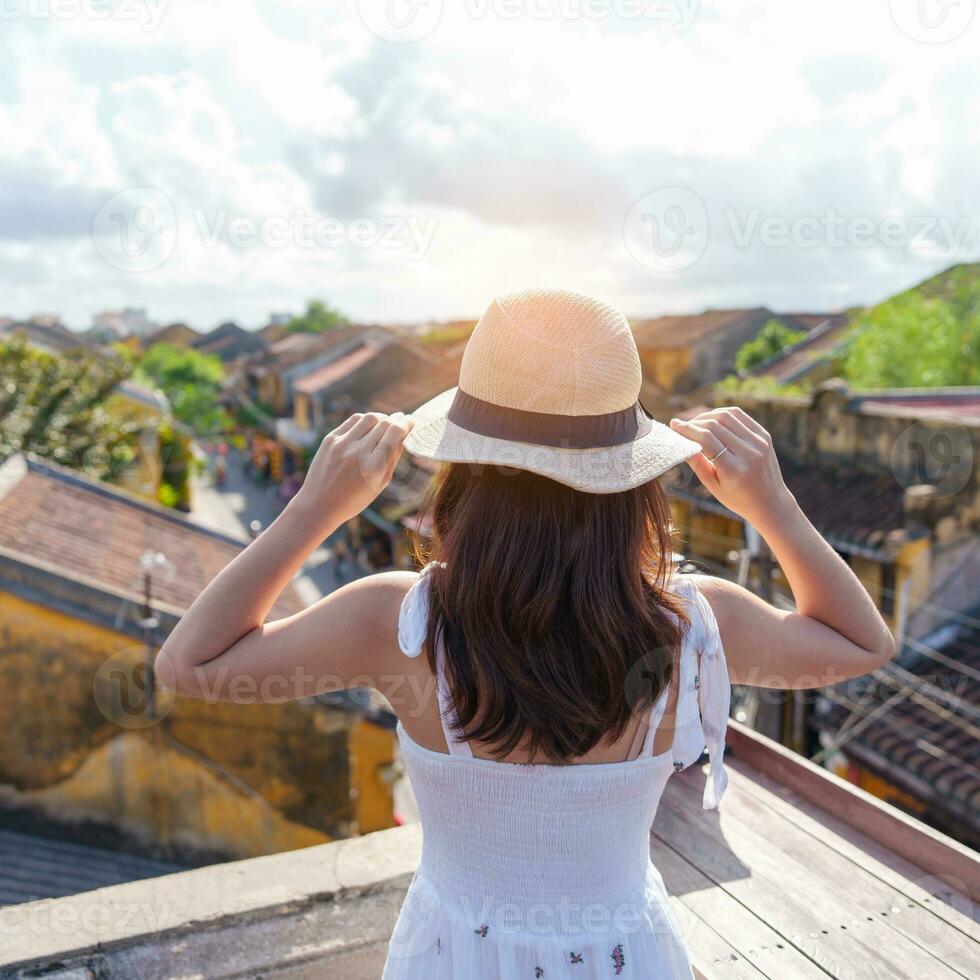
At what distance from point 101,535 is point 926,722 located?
30.1 ft

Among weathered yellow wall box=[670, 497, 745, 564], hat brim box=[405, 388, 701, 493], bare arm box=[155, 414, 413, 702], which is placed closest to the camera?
hat brim box=[405, 388, 701, 493]

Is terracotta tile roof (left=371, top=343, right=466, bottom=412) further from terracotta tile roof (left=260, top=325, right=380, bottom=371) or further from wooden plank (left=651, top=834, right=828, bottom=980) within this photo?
wooden plank (left=651, top=834, right=828, bottom=980)

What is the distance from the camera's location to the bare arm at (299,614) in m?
1.54

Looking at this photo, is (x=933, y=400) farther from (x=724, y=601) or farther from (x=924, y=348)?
(x=724, y=601)

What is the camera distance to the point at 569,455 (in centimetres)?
148

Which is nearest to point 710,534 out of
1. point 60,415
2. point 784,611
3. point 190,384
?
point 60,415

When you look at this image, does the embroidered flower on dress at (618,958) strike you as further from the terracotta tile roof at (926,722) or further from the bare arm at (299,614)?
the terracotta tile roof at (926,722)

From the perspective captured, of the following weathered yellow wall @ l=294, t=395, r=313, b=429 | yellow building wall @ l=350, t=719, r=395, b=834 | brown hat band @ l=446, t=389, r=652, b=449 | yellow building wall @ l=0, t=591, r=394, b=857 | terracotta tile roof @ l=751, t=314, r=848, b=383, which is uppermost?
terracotta tile roof @ l=751, t=314, r=848, b=383

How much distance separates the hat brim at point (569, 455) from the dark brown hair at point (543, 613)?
5cm

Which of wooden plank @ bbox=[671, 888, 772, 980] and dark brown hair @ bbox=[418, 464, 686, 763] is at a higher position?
dark brown hair @ bbox=[418, 464, 686, 763]

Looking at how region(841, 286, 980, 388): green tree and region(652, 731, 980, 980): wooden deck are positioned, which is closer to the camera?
region(652, 731, 980, 980): wooden deck

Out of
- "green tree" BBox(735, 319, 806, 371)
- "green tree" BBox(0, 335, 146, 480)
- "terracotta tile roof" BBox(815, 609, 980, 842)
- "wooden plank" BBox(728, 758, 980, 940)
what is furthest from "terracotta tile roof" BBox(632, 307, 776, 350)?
"wooden plank" BBox(728, 758, 980, 940)

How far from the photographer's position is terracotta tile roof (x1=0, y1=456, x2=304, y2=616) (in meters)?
9.20

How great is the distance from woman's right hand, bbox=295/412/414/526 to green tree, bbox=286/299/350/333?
6408cm
